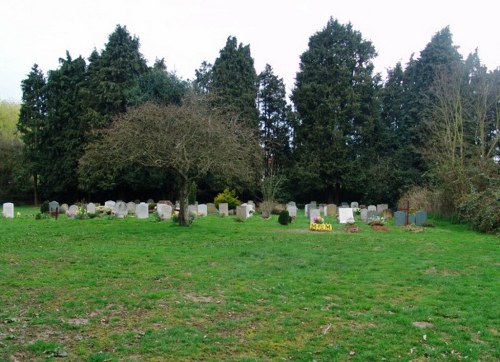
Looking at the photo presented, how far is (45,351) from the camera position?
526 centimetres

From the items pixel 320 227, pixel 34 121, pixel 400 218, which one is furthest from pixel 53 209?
pixel 34 121

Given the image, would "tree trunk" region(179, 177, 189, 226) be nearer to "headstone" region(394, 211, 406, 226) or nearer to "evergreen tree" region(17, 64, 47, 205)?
"headstone" region(394, 211, 406, 226)

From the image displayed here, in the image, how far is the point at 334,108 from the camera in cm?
3703

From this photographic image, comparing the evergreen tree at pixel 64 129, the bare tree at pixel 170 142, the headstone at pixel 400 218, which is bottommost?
the headstone at pixel 400 218

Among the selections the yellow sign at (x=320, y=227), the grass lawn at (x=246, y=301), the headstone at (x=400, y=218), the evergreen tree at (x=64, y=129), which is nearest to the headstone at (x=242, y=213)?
the yellow sign at (x=320, y=227)

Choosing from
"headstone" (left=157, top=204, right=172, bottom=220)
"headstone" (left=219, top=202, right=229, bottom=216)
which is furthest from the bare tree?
"headstone" (left=219, top=202, right=229, bottom=216)

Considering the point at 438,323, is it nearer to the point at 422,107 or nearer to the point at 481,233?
the point at 481,233

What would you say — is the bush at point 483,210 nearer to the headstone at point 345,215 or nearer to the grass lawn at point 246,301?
the headstone at point 345,215

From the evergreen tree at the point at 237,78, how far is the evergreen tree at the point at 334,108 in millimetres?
3933

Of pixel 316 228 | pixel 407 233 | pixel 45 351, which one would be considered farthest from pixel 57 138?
pixel 45 351

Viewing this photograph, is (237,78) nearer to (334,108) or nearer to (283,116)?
(283,116)

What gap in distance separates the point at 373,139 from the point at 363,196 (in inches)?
204

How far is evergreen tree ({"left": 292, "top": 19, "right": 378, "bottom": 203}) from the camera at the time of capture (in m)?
36.2

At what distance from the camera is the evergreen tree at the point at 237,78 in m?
39.0
